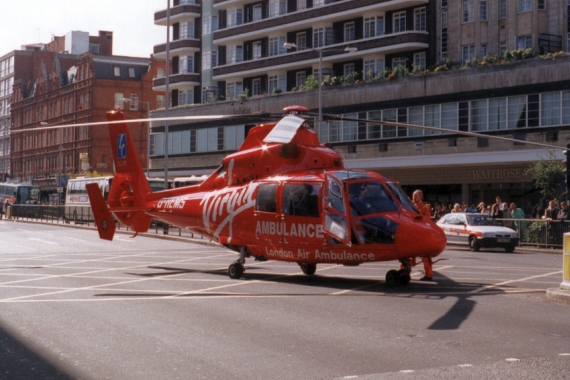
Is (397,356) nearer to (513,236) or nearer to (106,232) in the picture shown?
(106,232)

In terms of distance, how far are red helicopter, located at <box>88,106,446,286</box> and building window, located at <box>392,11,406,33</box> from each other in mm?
34551

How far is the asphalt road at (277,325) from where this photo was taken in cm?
841

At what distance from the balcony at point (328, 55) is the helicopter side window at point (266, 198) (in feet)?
95.3

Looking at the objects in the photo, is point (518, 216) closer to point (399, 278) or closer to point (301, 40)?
point (399, 278)

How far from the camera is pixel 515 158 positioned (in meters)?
43.3

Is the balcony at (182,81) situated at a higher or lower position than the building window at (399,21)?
lower

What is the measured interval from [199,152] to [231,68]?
6.81 metres

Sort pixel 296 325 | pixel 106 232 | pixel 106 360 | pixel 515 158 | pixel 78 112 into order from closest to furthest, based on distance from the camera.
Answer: pixel 106 360, pixel 296 325, pixel 106 232, pixel 515 158, pixel 78 112

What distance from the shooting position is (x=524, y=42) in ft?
154

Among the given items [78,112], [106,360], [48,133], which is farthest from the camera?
[48,133]

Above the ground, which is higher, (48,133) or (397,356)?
(48,133)

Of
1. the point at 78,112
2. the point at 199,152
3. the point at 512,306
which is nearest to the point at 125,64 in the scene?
the point at 78,112

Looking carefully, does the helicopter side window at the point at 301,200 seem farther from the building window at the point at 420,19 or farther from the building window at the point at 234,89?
the building window at the point at 234,89

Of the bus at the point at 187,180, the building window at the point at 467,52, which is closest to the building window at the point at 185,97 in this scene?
the bus at the point at 187,180
